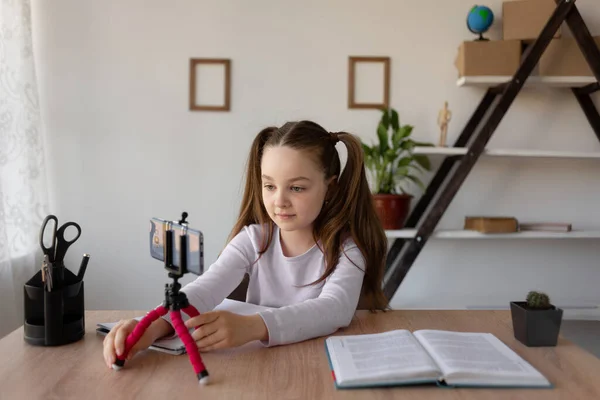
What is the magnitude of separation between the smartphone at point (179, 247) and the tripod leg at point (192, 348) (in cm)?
9

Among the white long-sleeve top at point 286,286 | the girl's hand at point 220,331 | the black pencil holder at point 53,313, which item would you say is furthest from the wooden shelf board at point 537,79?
the black pencil holder at point 53,313

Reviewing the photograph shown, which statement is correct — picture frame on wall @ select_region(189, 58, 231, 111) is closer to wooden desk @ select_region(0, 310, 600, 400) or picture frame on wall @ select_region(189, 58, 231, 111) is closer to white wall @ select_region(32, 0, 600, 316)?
white wall @ select_region(32, 0, 600, 316)

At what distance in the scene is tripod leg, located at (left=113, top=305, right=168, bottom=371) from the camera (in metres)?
0.89

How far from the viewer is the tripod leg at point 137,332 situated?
889 mm

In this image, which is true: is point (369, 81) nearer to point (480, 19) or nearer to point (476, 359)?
point (480, 19)

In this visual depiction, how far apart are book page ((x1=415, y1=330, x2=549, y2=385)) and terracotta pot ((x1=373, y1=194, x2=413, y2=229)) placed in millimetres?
1461

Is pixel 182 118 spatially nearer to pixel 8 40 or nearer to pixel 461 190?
pixel 8 40

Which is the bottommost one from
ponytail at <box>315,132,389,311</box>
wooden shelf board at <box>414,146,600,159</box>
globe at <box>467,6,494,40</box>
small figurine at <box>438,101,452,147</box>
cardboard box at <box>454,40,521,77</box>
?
ponytail at <box>315,132,389,311</box>

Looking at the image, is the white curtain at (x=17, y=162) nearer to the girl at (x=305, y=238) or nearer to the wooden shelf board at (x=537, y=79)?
the girl at (x=305, y=238)

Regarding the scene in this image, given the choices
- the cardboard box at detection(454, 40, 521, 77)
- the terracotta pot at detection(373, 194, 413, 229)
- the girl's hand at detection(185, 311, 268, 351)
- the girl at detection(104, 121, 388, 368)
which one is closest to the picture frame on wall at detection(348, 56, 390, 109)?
the cardboard box at detection(454, 40, 521, 77)

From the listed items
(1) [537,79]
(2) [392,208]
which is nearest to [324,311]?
(2) [392,208]

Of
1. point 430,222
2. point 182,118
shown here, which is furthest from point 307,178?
point 182,118

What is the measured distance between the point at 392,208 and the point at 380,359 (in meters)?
1.66

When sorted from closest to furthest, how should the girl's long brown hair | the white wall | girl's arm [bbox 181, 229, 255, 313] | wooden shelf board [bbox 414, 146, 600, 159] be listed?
girl's arm [bbox 181, 229, 255, 313], the girl's long brown hair, wooden shelf board [bbox 414, 146, 600, 159], the white wall
